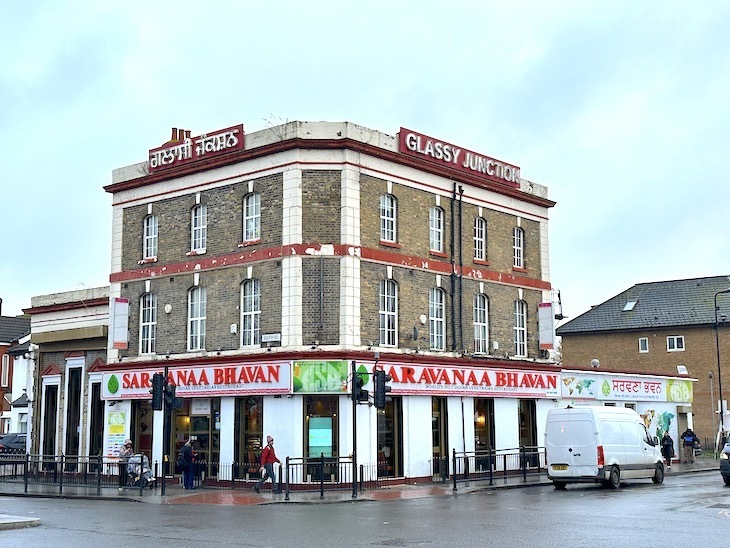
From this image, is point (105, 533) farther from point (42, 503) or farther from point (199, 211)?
point (199, 211)

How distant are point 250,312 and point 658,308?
3715 centimetres

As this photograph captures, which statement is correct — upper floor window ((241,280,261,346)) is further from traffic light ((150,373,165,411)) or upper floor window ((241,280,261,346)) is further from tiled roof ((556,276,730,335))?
tiled roof ((556,276,730,335))

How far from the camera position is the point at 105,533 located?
1767cm

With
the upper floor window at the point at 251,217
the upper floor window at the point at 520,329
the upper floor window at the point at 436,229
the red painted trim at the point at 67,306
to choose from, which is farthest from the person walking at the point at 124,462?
the upper floor window at the point at 520,329

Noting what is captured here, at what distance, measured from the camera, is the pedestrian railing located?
3256cm

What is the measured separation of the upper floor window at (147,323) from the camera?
1403 inches

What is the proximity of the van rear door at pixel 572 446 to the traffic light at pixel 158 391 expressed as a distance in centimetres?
1184

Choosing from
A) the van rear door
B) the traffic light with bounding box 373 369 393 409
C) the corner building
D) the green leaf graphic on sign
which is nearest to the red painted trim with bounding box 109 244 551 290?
the corner building

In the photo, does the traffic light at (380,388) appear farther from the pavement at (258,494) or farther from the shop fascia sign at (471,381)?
the shop fascia sign at (471,381)

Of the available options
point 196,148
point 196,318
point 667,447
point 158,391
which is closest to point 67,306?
point 196,318

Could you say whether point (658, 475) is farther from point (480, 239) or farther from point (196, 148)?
point (196, 148)

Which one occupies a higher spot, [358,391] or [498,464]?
[358,391]

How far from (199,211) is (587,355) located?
1426 inches

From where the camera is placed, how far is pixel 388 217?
109ft
